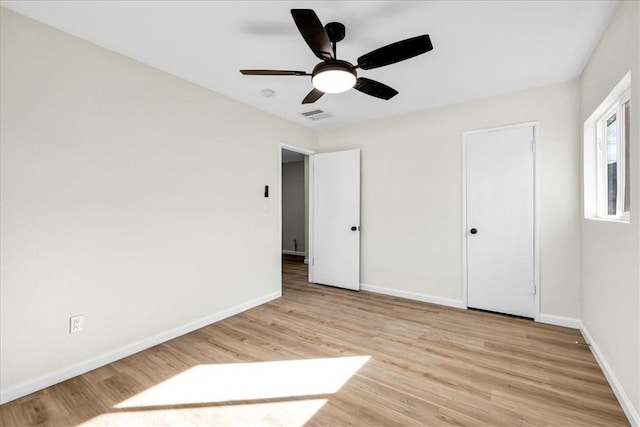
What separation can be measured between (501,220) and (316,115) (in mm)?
2655

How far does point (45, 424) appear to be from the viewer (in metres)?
1.70

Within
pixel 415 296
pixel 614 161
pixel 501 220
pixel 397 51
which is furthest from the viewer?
pixel 415 296

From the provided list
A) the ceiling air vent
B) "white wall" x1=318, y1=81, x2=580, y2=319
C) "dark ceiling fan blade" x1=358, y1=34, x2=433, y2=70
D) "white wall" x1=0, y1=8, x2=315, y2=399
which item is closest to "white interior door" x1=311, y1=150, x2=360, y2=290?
"white wall" x1=318, y1=81, x2=580, y2=319

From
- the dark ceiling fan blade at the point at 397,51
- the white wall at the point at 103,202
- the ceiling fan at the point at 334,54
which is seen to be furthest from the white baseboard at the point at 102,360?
the dark ceiling fan blade at the point at 397,51

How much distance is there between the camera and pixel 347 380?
2.13 m

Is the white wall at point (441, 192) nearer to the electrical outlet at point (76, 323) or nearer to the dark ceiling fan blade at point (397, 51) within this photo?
the dark ceiling fan blade at point (397, 51)

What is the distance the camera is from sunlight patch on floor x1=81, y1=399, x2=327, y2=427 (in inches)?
67.9

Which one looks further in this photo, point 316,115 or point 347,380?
point 316,115

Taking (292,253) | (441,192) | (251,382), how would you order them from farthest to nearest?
(292,253)
(441,192)
(251,382)

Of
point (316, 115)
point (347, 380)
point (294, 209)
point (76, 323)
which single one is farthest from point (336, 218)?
point (294, 209)

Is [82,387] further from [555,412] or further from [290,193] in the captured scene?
[290,193]

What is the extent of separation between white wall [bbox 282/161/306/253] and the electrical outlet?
18.2ft

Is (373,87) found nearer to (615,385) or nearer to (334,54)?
(334,54)

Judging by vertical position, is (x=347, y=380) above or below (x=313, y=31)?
Result: below
